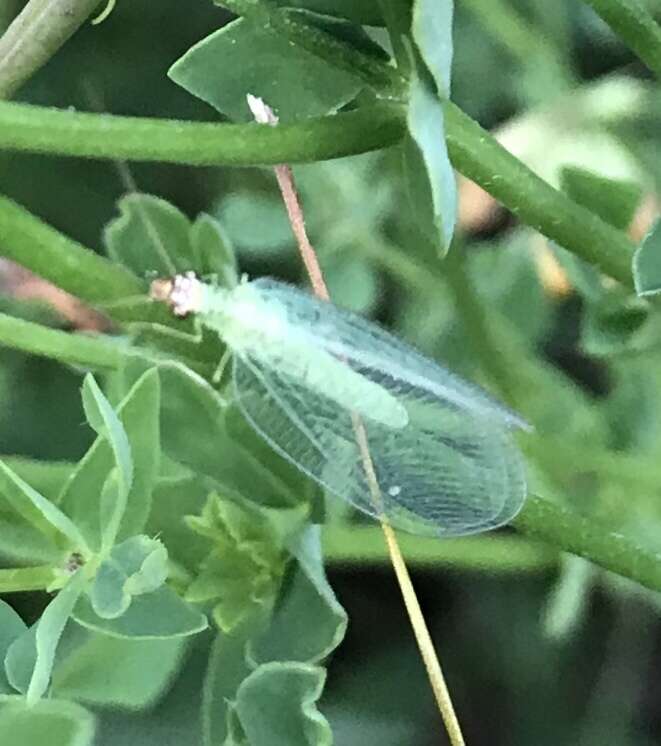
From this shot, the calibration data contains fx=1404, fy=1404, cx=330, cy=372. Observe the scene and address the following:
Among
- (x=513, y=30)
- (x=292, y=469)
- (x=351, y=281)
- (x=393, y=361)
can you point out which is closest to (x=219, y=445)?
(x=292, y=469)

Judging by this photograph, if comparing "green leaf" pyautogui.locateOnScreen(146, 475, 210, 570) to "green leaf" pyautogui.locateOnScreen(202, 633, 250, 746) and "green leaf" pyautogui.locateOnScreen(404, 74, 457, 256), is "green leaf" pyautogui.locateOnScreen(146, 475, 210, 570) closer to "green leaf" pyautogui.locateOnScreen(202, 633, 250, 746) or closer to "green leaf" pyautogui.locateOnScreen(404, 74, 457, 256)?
"green leaf" pyautogui.locateOnScreen(202, 633, 250, 746)

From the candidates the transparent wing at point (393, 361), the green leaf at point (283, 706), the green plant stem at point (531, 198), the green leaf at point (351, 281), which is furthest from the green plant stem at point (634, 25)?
the green leaf at point (351, 281)

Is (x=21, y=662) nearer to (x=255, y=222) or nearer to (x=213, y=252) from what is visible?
(x=213, y=252)

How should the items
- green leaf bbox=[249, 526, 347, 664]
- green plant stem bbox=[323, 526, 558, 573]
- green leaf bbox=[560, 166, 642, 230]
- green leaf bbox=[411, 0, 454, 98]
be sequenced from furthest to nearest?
1. green plant stem bbox=[323, 526, 558, 573]
2. green leaf bbox=[560, 166, 642, 230]
3. green leaf bbox=[249, 526, 347, 664]
4. green leaf bbox=[411, 0, 454, 98]

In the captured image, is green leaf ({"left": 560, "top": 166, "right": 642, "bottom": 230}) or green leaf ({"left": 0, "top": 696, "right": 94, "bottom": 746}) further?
green leaf ({"left": 560, "top": 166, "right": 642, "bottom": 230})

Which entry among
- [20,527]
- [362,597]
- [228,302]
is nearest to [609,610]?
[362,597]

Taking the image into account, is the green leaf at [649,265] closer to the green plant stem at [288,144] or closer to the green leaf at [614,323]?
the green plant stem at [288,144]

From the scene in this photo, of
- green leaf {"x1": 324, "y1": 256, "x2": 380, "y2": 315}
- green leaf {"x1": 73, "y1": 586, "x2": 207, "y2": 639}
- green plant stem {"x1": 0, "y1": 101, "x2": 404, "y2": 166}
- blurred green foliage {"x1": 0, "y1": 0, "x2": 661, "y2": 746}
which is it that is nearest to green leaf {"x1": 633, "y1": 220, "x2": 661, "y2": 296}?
blurred green foliage {"x1": 0, "y1": 0, "x2": 661, "y2": 746}

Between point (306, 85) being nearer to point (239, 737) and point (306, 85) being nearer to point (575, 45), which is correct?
point (239, 737)
